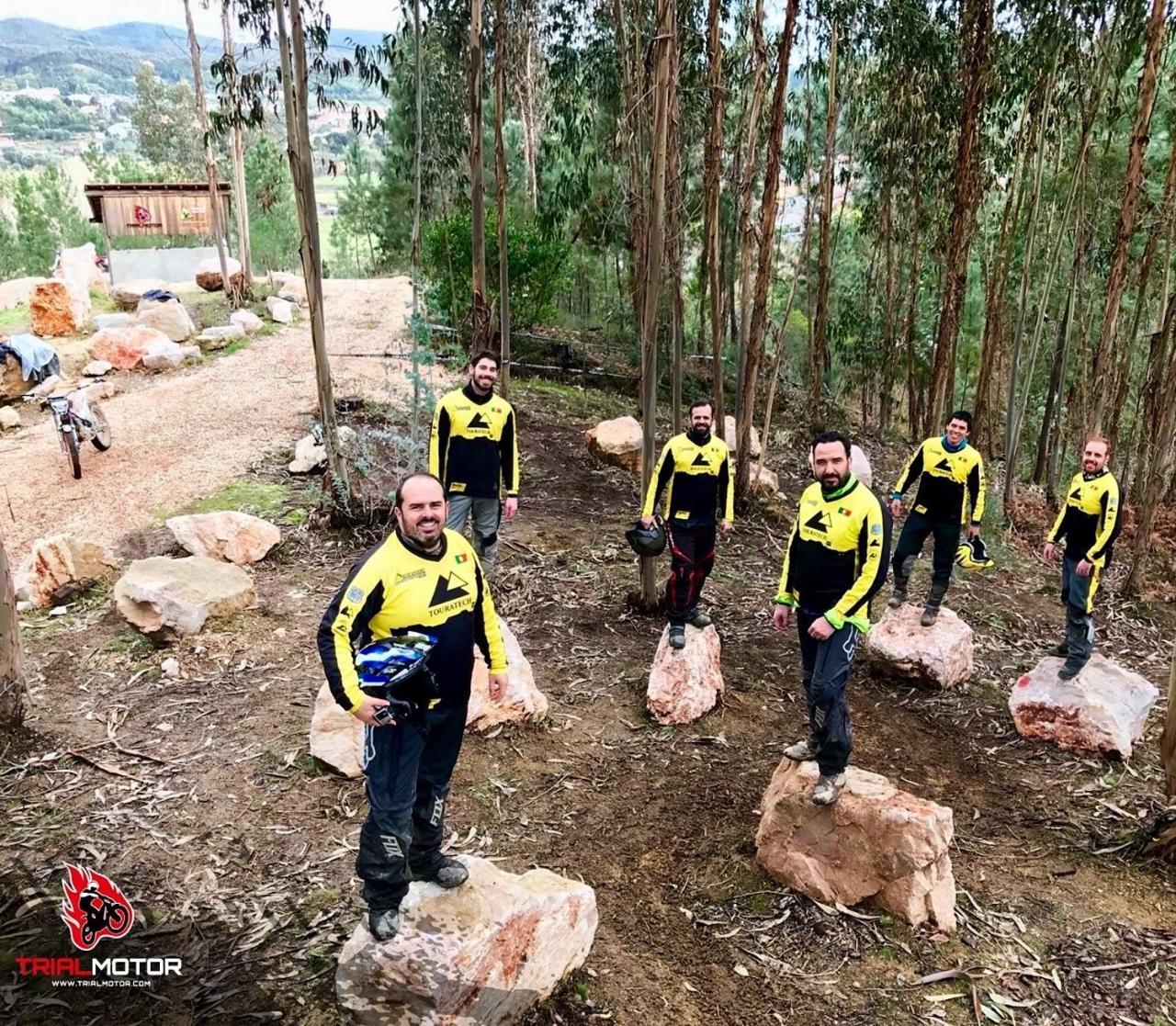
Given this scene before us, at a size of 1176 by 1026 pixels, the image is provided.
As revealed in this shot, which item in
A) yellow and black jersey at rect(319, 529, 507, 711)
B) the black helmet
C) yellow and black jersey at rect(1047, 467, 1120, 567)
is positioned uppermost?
yellow and black jersey at rect(319, 529, 507, 711)

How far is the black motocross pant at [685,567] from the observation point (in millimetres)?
6309

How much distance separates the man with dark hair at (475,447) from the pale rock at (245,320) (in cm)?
1413

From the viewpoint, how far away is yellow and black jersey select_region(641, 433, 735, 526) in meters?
6.16

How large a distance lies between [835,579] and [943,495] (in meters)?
2.71

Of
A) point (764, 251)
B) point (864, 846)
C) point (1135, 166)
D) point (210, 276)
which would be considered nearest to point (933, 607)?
point (864, 846)

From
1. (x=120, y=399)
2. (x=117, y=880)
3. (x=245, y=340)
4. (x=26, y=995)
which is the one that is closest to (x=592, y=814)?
(x=117, y=880)

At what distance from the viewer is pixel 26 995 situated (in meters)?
3.36

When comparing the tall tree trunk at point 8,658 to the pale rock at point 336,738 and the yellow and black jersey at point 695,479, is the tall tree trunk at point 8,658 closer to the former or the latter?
the pale rock at point 336,738

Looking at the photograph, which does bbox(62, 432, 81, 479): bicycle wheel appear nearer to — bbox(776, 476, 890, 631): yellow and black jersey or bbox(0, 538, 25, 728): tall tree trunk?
bbox(0, 538, 25, 728): tall tree trunk

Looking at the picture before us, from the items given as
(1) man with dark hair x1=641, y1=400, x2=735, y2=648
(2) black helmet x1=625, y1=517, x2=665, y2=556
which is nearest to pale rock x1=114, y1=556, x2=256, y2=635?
(2) black helmet x1=625, y1=517, x2=665, y2=556

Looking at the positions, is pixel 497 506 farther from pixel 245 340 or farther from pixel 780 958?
pixel 245 340

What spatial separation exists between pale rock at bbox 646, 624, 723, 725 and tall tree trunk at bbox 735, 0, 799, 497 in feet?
16.3

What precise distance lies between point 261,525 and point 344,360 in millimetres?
9062

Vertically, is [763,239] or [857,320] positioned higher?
[763,239]
